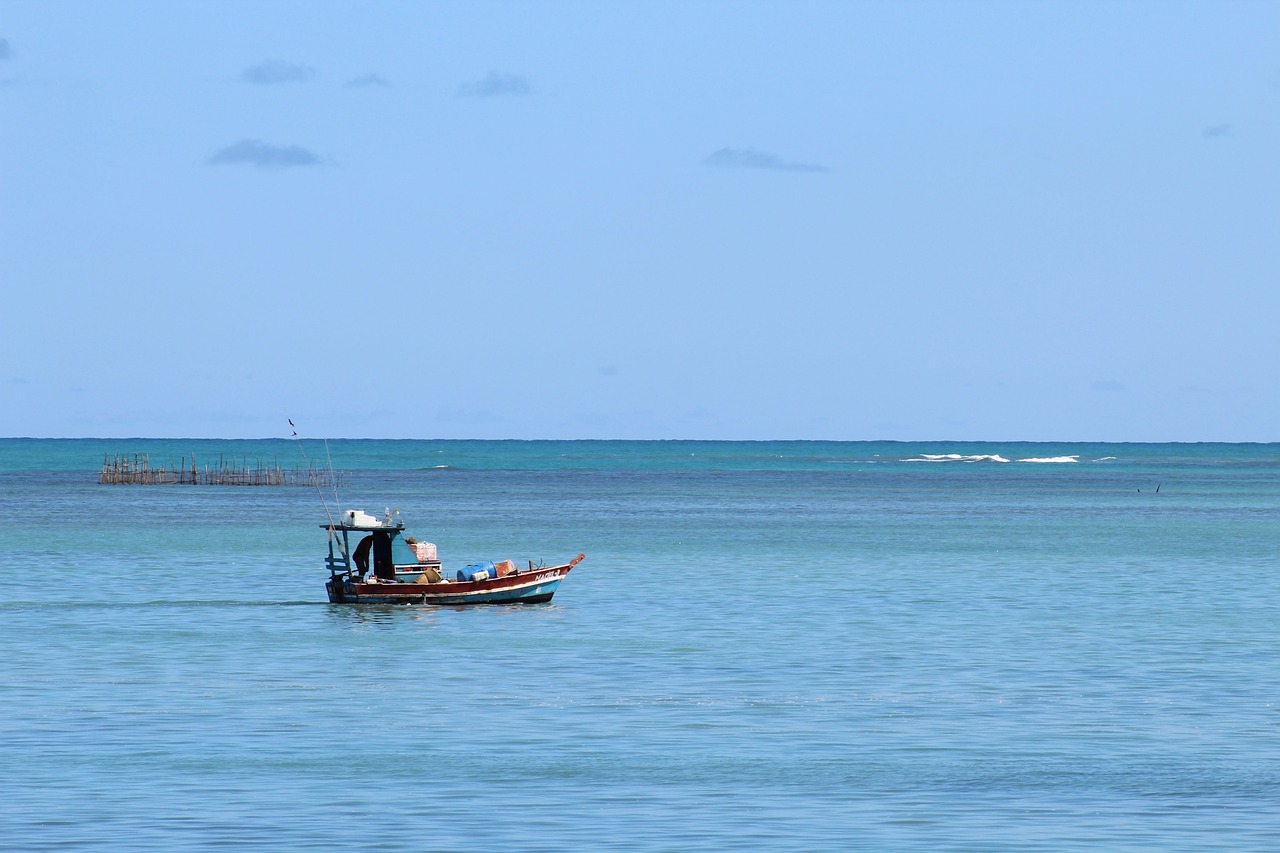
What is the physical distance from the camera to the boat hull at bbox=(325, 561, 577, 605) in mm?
46844

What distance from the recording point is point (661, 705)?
2961cm

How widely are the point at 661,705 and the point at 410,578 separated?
19.0 metres

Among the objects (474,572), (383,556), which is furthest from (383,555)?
(474,572)

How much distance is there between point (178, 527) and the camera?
83.5m

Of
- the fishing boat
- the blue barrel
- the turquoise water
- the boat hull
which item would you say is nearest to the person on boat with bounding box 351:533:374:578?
the fishing boat

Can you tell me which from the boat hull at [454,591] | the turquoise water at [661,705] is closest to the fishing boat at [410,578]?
the boat hull at [454,591]

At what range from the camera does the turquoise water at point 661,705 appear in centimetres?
2131

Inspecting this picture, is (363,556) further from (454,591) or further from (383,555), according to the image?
(454,591)

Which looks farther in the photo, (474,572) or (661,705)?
(474,572)

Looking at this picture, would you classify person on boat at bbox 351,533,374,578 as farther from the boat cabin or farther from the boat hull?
the boat hull

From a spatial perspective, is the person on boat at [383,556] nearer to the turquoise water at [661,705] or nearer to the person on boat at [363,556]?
the person on boat at [363,556]

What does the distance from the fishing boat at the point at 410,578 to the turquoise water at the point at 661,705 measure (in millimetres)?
873

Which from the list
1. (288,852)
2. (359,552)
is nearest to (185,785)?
(288,852)

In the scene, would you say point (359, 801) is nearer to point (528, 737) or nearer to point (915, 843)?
point (528, 737)
